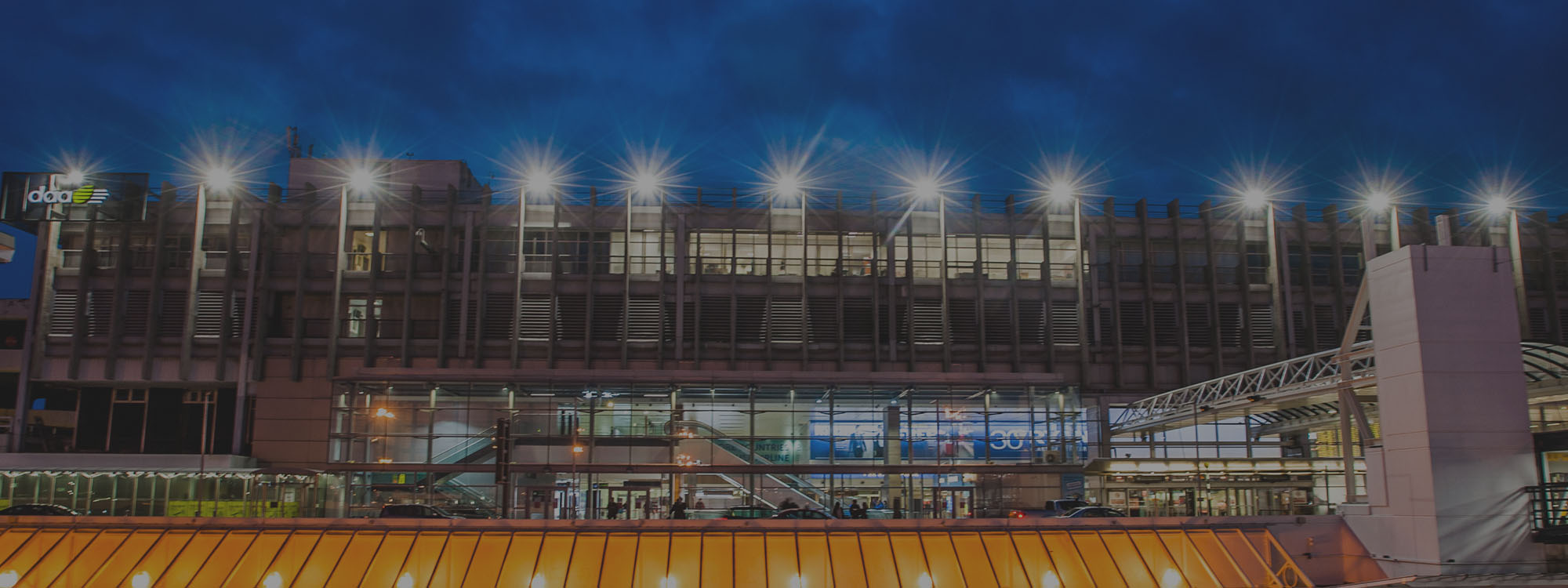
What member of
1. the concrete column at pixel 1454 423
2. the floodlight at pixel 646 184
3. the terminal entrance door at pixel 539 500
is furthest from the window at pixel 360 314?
the concrete column at pixel 1454 423

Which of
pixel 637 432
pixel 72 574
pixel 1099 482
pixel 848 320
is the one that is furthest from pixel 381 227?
pixel 1099 482

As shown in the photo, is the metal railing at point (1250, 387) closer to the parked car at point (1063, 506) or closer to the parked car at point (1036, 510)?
the parked car at point (1036, 510)

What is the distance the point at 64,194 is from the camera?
51719 millimetres

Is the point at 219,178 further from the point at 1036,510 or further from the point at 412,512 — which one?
the point at 1036,510

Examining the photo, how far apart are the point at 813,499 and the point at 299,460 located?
23394mm

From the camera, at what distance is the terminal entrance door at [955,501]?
44938 mm

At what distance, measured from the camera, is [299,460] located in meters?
49.9

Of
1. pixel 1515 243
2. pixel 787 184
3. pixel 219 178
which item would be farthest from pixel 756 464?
pixel 1515 243

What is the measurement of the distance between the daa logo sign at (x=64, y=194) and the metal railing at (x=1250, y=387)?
47742 mm

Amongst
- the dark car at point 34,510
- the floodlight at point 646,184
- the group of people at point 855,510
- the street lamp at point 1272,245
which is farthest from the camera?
A: the street lamp at point 1272,245

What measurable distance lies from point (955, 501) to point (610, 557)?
22.7 meters

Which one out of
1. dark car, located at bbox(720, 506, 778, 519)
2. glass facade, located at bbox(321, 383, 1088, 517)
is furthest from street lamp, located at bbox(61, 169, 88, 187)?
dark car, located at bbox(720, 506, 778, 519)

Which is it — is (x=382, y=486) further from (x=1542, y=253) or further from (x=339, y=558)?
(x=1542, y=253)

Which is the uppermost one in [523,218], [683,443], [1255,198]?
[1255,198]
